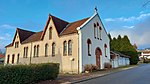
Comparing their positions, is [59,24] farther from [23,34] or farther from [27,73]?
[27,73]

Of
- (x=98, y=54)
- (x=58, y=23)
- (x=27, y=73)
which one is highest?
(x=58, y=23)

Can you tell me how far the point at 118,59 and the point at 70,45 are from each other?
18485 millimetres

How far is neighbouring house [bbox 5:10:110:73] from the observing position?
23.5m

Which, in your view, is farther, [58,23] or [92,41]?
[58,23]

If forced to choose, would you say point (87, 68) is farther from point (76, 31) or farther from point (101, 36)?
point (101, 36)

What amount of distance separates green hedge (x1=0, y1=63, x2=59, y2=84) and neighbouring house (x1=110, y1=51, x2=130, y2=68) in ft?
71.9

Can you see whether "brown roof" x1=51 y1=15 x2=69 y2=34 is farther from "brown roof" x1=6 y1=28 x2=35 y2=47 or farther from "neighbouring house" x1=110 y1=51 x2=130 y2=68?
"neighbouring house" x1=110 y1=51 x2=130 y2=68

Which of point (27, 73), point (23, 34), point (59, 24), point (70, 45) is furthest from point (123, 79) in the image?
point (23, 34)

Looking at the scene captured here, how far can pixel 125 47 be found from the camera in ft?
187

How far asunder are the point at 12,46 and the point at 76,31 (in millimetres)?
21295

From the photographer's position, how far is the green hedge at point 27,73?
10923 millimetres

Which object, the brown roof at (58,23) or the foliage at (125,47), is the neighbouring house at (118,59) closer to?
the foliage at (125,47)

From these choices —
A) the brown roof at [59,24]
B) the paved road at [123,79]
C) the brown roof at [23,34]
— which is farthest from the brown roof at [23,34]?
the paved road at [123,79]

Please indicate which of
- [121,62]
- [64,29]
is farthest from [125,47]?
[64,29]
